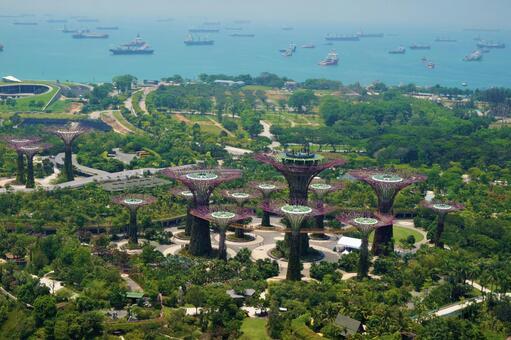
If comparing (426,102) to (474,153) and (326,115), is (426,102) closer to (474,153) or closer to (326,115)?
(326,115)

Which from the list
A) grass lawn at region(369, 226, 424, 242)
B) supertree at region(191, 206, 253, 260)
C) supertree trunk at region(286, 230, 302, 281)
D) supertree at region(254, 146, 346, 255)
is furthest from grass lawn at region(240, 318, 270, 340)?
grass lawn at region(369, 226, 424, 242)

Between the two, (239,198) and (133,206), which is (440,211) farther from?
(133,206)

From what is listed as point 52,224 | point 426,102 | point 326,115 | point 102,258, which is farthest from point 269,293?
point 426,102

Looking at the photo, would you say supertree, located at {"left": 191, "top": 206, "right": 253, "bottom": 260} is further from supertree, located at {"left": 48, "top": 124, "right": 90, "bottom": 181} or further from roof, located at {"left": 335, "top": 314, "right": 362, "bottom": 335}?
supertree, located at {"left": 48, "top": 124, "right": 90, "bottom": 181}

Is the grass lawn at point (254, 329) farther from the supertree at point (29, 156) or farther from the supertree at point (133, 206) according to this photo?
the supertree at point (29, 156)

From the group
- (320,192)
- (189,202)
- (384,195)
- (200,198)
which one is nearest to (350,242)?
(384,195)

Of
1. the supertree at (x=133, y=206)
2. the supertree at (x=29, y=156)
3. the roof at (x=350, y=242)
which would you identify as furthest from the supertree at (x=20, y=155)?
the roof at (x=350, y=242)

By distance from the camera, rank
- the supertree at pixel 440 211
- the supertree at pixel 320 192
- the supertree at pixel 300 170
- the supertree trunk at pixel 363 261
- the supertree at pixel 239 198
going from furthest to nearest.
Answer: the supertree at pixel 320 192, the supertree at pixel 239 198, the supertree at pixel 440 211, the supertree at pixel 300 170, the supertree trunk at pixel 363 261

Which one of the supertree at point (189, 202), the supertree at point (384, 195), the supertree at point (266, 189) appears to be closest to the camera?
the supertree at point (384, 195)
